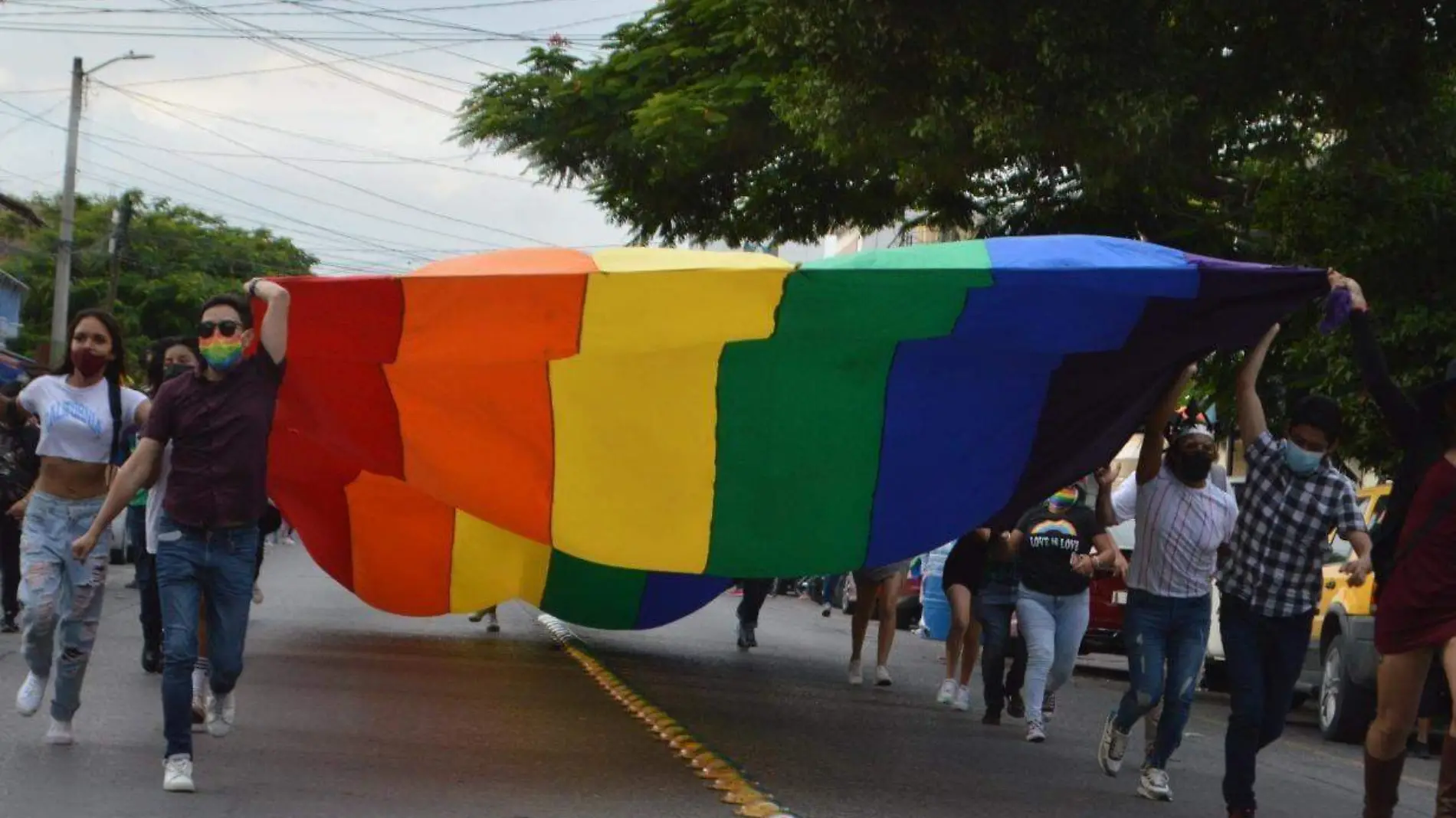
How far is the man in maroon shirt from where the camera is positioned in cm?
786

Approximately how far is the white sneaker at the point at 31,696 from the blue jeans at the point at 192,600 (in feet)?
3.09

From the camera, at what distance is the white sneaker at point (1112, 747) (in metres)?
9.62

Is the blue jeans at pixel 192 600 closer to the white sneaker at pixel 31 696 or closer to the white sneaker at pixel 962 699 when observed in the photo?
the white sneaker at pixel 31 696

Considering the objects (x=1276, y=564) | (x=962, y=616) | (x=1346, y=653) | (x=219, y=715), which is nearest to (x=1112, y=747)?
(x=1276, y=564)

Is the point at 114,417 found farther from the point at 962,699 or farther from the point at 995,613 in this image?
the point at 962,699

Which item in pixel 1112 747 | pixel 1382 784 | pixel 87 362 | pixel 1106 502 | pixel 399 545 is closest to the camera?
pixel 1382 784

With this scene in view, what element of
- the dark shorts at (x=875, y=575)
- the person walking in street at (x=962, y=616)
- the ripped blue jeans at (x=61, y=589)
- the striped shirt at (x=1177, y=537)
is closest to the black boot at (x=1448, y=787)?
the striped shirt at (x=1177, y=537)

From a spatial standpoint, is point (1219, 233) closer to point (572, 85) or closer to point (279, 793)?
point (572, 85)

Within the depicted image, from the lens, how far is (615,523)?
9891 mm

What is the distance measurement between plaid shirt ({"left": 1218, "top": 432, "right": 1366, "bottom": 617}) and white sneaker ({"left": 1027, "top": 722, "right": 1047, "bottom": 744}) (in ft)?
11.5

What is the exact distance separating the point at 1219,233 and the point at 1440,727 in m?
7.72

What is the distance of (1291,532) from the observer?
7988 millimetres

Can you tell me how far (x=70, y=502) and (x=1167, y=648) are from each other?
4922mm

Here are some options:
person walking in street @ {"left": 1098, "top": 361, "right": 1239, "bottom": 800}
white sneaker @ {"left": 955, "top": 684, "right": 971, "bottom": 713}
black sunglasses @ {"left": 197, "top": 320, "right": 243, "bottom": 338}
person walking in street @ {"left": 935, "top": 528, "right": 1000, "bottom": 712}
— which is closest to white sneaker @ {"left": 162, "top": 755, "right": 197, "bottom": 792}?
black sunglasses @ {"left": 197, "top": 320, "right": 243, "bottom": 338}
